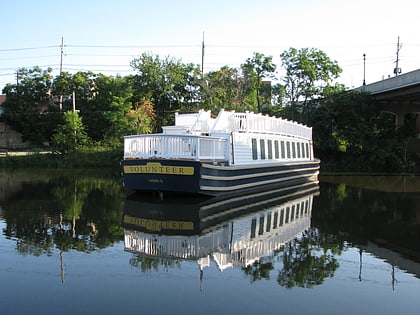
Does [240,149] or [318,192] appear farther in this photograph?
[318,192]

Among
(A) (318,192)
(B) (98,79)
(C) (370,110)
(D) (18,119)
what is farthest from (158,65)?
(A) (318,192)

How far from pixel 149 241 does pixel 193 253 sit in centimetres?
130

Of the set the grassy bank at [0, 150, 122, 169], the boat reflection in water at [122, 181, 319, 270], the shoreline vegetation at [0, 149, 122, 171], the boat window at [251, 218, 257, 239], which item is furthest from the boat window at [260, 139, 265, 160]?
the grassy bank at [0, 150, 122, 169]

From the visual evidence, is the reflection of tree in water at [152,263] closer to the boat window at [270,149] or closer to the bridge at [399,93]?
the boat window at [270,149]

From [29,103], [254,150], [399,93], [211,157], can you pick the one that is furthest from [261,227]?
[29,103]

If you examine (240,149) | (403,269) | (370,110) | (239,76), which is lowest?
(403,269)

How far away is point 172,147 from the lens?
587 inches

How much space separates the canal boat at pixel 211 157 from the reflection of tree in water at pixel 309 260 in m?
5.28

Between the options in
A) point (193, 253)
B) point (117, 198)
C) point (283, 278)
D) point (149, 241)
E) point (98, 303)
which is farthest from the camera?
point (117, 198)

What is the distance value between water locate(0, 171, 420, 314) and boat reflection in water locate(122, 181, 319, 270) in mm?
30

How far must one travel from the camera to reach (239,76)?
144 feet

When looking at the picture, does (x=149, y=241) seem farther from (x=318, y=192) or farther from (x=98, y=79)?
(x=98, y=79)

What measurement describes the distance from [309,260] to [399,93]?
32.0 metres

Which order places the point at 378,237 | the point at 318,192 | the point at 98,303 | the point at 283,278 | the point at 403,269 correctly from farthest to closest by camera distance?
1. the point at 318,192
2. the point at 378,237
3. the point at 403,269
4. the point at 283,278
5. the point at 98,303
